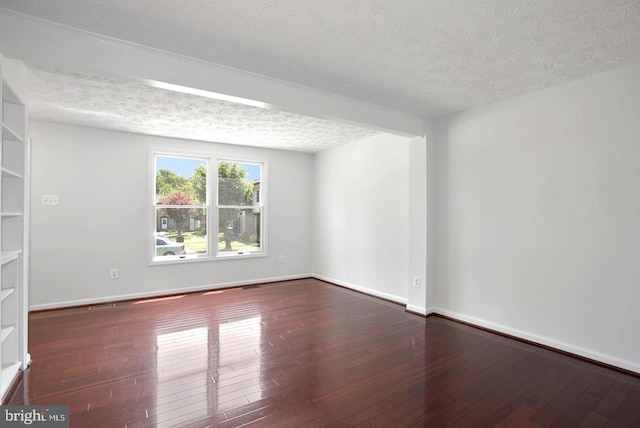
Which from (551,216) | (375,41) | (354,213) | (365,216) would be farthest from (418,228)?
(375,41)

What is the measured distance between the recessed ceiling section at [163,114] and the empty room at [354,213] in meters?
0.04

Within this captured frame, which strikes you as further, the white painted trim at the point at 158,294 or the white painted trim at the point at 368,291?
the white painted trim at the point at 368,291

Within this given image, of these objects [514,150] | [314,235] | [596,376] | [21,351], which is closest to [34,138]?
[21,351]

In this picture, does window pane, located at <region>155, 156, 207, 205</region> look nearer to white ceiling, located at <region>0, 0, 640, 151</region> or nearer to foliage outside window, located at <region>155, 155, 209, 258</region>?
foliage outside window, located at <region>155, 155, 209, 258</region>

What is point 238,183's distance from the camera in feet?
19.5

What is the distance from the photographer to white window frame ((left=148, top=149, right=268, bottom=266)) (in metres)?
5.11

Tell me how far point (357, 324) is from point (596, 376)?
216 centimetres

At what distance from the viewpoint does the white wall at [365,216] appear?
15.8 ft

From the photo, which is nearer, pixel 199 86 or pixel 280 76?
pixel 199 86

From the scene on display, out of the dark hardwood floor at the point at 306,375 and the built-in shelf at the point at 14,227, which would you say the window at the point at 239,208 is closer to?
the dark hardwood floor at the point at 306,375

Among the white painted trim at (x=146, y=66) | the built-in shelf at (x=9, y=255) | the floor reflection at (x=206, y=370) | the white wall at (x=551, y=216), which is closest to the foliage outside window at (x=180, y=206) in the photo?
the floor reflection at (x=206, y=370)

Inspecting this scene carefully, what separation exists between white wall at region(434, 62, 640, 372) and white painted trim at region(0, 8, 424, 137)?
1561 millimetres

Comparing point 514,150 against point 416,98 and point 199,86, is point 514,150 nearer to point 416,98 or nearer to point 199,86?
point 416,98

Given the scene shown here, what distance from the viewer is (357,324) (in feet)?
12.7
